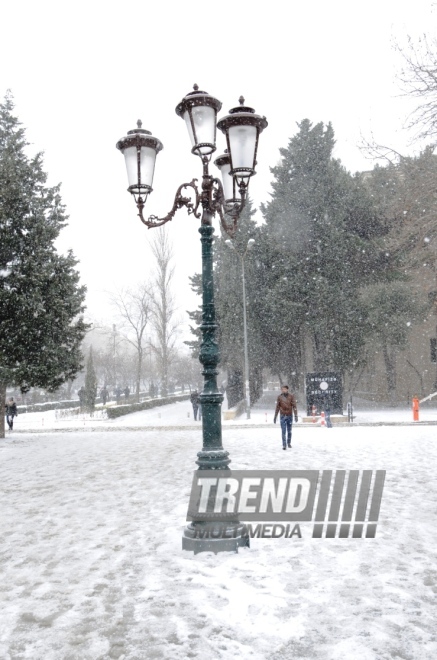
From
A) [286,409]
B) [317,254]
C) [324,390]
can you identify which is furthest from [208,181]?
[317,254]

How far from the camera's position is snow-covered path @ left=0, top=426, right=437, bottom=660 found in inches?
155

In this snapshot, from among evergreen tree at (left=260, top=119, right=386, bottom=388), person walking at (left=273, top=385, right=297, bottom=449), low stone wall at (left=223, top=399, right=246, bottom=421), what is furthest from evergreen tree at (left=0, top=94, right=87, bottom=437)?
evergreen tree at (left=260, top=119, right=386, bottom=388)

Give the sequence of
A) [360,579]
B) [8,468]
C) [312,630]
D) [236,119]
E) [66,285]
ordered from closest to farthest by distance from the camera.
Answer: [312,630] → [360,579] → [236,119] → [8,468] → [66,285]

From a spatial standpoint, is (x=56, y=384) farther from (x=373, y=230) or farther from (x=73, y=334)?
(x=373, y=230)

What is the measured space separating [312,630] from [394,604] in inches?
33.8

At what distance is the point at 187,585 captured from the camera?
16.5 ft

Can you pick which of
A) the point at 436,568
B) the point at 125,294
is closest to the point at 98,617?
the point at 436,568

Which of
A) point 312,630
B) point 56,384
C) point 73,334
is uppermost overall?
point 73,334

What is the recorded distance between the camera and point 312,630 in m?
4.11

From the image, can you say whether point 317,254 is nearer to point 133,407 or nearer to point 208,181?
point 133,407

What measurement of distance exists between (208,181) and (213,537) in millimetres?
3950

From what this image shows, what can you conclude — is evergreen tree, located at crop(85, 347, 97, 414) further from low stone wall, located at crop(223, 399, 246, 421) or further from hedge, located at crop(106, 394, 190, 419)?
low stone wall, located at crop(223, 399, 246, 421)

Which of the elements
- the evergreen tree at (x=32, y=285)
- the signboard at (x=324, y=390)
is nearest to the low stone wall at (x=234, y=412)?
the signboard at (x=324, y=390)

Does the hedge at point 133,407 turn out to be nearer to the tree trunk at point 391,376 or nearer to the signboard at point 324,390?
the signboard at point 324,390
